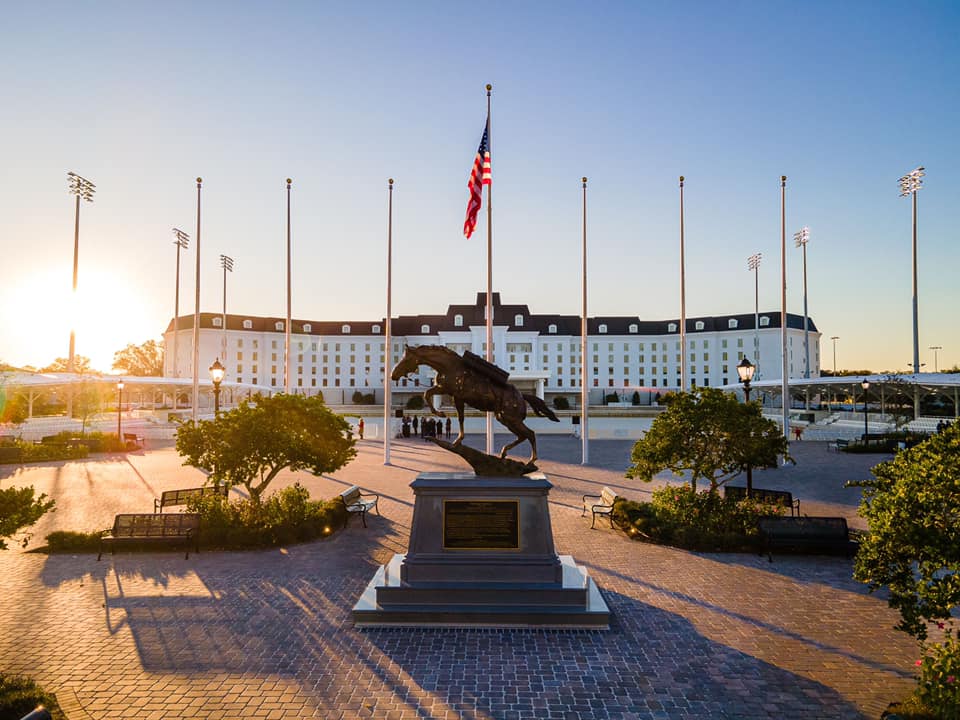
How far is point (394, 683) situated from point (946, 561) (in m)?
6.77

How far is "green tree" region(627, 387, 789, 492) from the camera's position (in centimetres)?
1416

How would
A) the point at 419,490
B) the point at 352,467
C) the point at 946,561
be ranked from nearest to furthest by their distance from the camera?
1. the point at 946,561
2. the point at 419,490
3. the point at 352,467

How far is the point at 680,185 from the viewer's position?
2625 cm

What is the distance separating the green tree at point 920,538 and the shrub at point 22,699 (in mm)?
9759

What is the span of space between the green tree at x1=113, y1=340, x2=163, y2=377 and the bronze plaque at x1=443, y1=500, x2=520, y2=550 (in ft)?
472

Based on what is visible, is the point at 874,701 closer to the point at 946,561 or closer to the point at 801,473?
the point at 946,561

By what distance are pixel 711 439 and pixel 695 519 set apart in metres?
2.26

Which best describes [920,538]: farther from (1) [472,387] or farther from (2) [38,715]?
(2) [38,715]

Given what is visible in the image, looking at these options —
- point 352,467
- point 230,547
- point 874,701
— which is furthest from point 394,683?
point 352,467

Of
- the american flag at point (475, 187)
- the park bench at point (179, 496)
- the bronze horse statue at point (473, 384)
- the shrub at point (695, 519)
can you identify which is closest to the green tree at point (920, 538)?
the bronze horse statue at point (473, 384)

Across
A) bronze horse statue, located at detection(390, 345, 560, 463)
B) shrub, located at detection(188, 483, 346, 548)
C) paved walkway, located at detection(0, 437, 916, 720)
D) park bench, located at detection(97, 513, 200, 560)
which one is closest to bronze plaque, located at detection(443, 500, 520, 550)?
bronze horse statue, located at detection(390, 345, 560, 463)

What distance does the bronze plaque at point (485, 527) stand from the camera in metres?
10.0

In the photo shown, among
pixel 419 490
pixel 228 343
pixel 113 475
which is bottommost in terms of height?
pixel 113 475

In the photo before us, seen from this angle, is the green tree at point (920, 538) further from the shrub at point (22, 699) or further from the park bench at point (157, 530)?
the park bench at point (157, 530)
